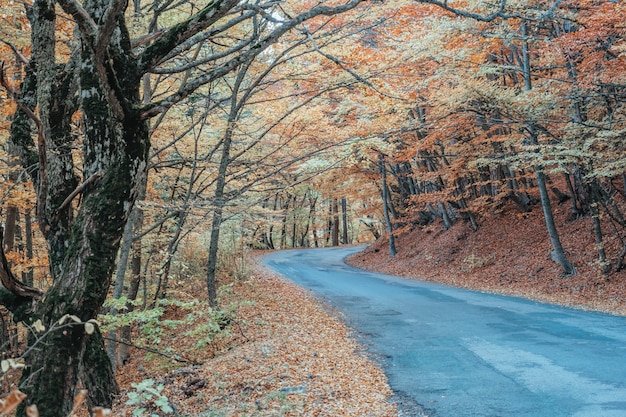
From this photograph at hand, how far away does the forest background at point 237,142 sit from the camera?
3.71 metres

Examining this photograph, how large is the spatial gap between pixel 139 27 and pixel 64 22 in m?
1.31

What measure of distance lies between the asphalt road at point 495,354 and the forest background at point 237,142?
282 cm

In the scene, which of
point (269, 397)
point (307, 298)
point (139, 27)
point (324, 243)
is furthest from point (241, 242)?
point (324, 243)

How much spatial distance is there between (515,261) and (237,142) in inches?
428

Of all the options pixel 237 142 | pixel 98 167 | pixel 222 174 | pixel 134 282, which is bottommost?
pixel 134 282

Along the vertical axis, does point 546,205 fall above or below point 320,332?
A: above

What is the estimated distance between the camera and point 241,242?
17.4 meters

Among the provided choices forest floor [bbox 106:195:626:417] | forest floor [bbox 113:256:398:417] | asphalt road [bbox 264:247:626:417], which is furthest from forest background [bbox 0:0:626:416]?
asphalt road [bbox 264:247:626:417]

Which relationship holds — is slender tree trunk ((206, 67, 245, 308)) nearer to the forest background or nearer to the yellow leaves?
the forest background

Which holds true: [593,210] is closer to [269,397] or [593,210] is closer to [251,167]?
[251,167]

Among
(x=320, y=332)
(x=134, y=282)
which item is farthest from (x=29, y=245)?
(x=320, y=332)

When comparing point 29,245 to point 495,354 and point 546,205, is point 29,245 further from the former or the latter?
point 546,205

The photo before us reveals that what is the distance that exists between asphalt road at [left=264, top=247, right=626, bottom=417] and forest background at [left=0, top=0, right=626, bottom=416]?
2.82m

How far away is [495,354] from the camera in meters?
7.12
